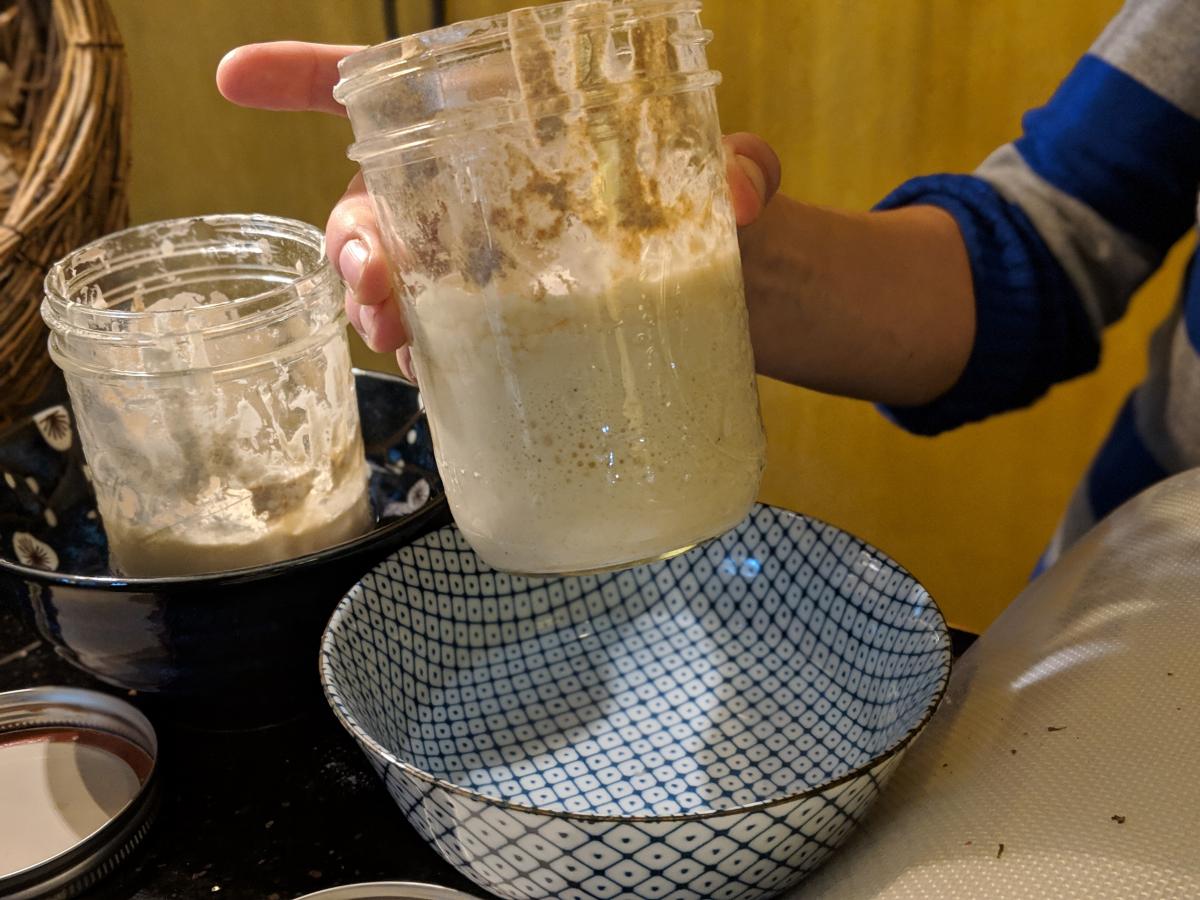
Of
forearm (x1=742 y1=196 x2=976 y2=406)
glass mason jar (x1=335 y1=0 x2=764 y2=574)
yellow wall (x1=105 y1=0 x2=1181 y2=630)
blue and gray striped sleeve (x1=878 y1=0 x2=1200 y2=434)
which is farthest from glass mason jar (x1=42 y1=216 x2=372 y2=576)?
yellow wall (x1=105 y1=0 x2=1181 y2=630)

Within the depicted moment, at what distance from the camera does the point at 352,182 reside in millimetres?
531

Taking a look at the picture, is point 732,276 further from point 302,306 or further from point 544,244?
point 302,306

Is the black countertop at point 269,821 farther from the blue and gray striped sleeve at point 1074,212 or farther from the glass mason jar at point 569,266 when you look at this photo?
the blue and gray striped sleeve at point 1074,212

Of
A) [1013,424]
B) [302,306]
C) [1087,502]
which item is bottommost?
[1013,424]

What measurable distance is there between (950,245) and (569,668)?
0.41m

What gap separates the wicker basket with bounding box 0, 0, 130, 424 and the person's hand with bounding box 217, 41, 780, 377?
Answer: 26cm

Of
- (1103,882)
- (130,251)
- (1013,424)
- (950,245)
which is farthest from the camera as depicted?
(1013,424)

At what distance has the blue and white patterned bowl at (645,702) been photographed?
0.36 meters

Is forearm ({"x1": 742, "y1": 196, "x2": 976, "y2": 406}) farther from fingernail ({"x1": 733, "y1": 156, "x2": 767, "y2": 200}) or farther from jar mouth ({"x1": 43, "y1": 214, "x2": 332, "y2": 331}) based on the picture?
jar mouth ({"x1": 43, "y1": 214, "x2": 332, "y2": 331})

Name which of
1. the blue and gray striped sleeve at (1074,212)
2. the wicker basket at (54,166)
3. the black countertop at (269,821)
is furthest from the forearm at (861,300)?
the wicker basket at (54,166)

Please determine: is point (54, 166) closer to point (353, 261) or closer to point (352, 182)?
point (352, 182)

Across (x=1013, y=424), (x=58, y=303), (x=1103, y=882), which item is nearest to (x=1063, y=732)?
(x=1103, y=882)

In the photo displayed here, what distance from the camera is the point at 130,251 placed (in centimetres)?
59

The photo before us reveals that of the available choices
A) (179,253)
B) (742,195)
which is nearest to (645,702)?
(742,195)
